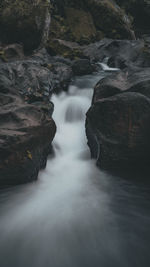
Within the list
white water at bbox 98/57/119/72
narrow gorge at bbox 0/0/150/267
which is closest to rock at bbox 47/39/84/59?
white water at bbox 98/57/119/72

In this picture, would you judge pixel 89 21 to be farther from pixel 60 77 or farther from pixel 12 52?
pixel 60 77

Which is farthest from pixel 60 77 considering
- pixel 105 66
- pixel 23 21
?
pixel 105 66

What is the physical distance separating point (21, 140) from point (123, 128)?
82.7 inches

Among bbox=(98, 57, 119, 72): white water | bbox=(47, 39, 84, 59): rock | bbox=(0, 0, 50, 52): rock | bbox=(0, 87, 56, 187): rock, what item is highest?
bbox=(0, 0, 50, 52): rock

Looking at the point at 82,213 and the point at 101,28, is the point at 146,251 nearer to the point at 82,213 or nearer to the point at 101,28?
the point at 82,213

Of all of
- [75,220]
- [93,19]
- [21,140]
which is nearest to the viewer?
[75,220]

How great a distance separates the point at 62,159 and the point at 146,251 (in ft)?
10.2

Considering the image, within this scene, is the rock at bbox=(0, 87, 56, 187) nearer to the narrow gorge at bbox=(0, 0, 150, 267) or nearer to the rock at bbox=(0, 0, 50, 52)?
the narrow gorge at bbox=(0, 0, 150, 267)

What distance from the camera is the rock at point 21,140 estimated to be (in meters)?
3.60

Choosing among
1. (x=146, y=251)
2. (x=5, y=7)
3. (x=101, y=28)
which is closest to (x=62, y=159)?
(x=146, y=251)

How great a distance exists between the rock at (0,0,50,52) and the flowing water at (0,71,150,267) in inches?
331

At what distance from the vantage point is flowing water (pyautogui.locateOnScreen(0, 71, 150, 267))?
260 cm

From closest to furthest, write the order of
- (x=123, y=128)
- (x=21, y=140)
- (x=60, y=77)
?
(x=21, y=140) → (x=123, y=128) → (x=60, y=77)

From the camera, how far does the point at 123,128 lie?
4.38 m
